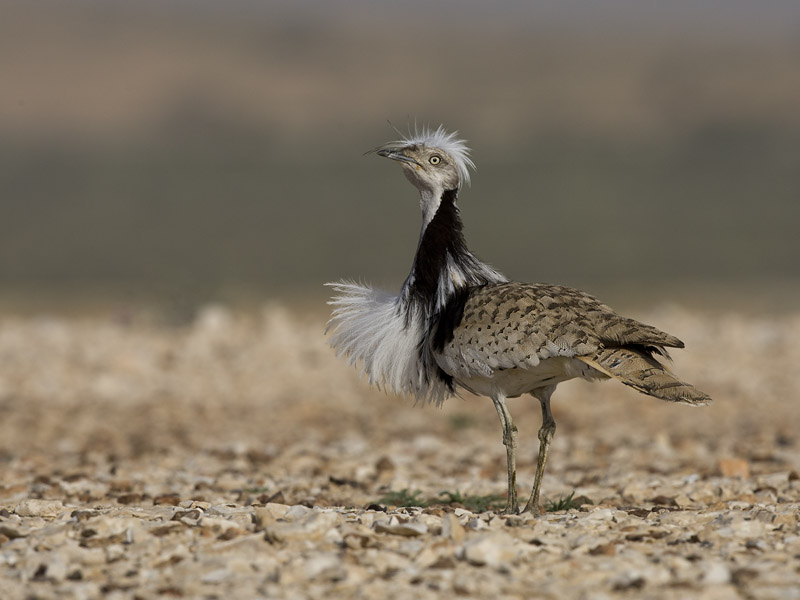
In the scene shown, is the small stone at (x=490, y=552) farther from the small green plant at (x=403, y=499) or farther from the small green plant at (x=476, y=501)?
the small green plant at (x=403, y=499)

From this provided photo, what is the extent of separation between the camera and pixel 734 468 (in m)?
7.58

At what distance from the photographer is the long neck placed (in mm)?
6367

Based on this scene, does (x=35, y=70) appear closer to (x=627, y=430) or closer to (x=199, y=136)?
(x=199, y=136)

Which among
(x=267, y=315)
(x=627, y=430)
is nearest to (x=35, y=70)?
(x=267, y=315)

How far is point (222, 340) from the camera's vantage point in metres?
14.4

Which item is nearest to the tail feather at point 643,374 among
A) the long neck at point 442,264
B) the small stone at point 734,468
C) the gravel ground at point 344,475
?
the gravel ground at point 344,475

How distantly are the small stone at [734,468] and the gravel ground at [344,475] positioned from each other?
0.01 metres

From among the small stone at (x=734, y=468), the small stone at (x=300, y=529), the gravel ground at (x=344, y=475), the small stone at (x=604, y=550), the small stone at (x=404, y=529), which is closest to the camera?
the gravel ground at (x=344, y=475)

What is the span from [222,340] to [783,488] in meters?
8.89

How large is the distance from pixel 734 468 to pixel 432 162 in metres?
3.07

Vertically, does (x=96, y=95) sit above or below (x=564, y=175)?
above

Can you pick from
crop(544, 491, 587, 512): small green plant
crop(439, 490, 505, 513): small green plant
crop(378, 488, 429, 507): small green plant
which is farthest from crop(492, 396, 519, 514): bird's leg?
crop(378, 488, 429, 507): small green plant

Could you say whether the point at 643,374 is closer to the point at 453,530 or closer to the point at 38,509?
the point at 453,530

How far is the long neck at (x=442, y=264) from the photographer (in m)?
6.37
